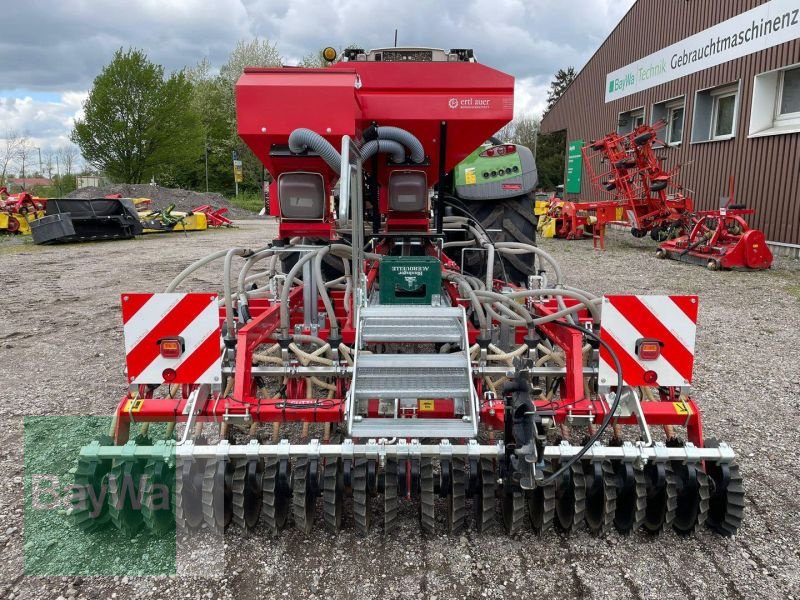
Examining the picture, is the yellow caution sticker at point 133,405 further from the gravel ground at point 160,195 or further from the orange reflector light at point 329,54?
the gravel ground at point 160,195

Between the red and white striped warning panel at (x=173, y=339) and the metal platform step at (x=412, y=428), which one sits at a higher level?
the red and white striped warning panel at (x=173, y=339)

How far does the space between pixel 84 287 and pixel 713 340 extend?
23.7ft

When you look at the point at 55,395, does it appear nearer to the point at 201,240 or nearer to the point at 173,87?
the point at 201,240

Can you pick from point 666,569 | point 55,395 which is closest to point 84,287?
point 55,395

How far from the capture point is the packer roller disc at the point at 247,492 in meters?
2.24

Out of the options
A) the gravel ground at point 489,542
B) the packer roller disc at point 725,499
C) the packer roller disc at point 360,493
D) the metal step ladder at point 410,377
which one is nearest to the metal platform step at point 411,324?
the metal step ladder at point 410,377

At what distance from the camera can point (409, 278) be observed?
3305mm

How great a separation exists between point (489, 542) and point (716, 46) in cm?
1227

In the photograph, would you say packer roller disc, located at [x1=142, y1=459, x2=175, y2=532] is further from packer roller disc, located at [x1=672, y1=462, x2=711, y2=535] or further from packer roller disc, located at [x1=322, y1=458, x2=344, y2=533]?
packer roller disc, located at [x1=672, y1=462, x2=711, y2=535]

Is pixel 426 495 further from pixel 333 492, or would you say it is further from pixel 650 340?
pixel 650 340

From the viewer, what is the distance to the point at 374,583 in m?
2.05

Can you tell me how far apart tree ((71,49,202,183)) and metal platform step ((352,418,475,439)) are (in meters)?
30.7

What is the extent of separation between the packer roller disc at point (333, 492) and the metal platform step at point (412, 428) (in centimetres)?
14

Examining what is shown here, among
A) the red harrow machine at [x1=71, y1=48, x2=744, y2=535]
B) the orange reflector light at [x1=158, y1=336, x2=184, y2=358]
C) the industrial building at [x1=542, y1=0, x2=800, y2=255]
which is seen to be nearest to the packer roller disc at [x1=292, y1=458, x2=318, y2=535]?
the red harrow machine at [x1=71, y1=48, x2=744, y2=535]
